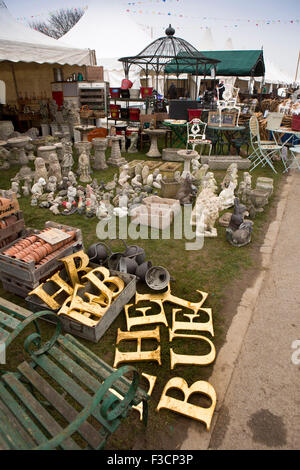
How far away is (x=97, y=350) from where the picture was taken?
10.2 ft

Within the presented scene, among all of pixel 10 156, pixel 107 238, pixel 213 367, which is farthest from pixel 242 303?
pixel 10 156

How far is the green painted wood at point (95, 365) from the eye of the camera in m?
2.21

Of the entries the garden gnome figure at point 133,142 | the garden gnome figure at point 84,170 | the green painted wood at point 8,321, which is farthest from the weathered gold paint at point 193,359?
the garden gnome figure at point 133,142

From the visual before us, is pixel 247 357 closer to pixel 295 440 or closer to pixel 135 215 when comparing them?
pixel 295 440

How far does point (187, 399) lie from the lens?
8.55ft

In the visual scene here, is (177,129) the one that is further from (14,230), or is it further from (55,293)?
(55,293)

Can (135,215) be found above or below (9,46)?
below

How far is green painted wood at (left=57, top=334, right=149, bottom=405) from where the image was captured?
2215 millimetres

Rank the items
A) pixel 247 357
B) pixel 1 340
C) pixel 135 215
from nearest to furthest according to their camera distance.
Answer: pixel 1 340, pixel 247 357, pixel 135 215

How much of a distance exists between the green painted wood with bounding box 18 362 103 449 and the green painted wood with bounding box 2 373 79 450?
0.29 feet

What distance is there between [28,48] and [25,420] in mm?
11028

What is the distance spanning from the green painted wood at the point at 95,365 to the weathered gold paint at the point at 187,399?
44cm

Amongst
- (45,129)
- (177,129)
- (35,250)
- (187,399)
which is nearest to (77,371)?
(187,399)
